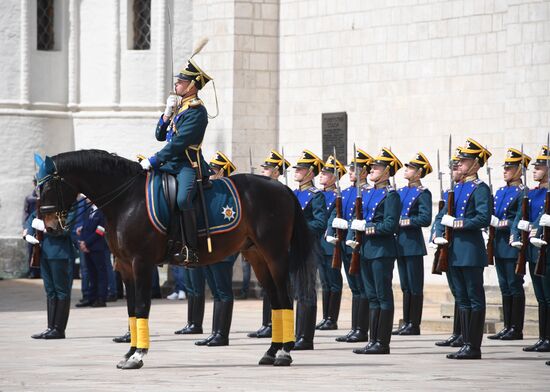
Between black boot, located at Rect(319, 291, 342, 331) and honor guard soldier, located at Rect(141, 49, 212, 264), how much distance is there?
4343 millimetres

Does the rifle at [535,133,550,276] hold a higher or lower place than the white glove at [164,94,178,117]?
lower

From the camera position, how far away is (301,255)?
13398mm

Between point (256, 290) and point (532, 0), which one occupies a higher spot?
point (532, 0)

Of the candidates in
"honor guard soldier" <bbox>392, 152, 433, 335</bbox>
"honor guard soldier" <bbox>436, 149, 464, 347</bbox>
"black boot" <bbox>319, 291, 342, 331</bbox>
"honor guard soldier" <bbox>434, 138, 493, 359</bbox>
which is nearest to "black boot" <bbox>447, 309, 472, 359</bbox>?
"honor guard soldier" <bbox>434, 138, 493, 359</bbox>

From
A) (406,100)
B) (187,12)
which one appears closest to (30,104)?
(187,12)

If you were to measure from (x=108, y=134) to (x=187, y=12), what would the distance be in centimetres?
284

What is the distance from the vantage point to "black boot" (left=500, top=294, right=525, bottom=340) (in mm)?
15539

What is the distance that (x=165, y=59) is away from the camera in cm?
2852

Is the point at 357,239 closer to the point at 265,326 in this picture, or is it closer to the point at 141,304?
the point at 265,326

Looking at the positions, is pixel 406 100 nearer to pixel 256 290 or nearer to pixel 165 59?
pixel 256 290

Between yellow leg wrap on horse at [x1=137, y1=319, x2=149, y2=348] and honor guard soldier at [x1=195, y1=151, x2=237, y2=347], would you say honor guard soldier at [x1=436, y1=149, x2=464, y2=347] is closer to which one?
honor guard soldier at [x1=195, y1=151, x2=237, y2=347]

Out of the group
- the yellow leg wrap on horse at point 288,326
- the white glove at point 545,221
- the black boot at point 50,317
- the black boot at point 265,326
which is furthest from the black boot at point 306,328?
the black boot at point 50,317

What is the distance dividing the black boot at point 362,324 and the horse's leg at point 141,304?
131 inches

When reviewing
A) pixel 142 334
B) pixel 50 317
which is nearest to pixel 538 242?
pixel 142 334
